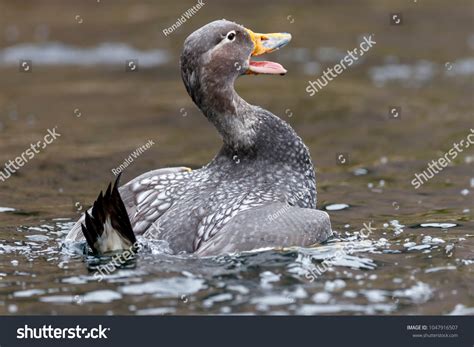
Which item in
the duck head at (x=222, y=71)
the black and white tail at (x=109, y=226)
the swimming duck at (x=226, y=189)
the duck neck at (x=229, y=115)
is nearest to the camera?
the black and white tail at (x=109, y=226)

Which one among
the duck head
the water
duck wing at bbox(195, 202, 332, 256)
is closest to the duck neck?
the duck head

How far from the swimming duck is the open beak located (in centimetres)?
1

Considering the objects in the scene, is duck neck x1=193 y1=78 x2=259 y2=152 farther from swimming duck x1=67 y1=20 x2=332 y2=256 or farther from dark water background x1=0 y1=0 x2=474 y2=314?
dark water background x1=0 y1=0 x2=474 y2=314

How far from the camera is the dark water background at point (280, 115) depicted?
834 cm

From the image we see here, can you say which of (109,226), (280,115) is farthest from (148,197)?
(280,115)

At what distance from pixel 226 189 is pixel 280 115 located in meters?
7.68

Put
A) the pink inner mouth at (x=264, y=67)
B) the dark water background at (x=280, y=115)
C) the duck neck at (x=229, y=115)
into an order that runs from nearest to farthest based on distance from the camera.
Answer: the dark water background at (x=280, y=115), the duck neck at (x=229, y=115), the pink inner mouth at (x=264, y=67)

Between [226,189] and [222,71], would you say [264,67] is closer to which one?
[222,71]

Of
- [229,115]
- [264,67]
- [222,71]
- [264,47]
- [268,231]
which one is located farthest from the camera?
[264,47]

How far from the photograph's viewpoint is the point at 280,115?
56.3 feet

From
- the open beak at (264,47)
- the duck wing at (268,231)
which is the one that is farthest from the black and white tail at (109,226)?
the open beak at (264,47)

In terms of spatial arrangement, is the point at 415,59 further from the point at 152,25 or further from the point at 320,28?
the point at 152,25

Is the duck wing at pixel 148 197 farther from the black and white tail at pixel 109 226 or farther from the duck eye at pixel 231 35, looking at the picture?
the duck eye at pixel 231 35

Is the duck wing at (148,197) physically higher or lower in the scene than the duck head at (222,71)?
lower
